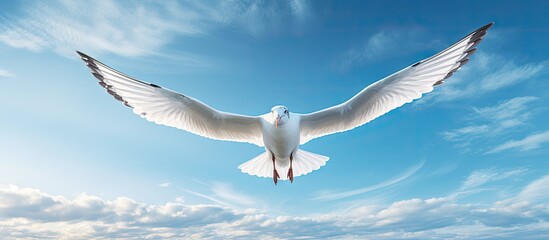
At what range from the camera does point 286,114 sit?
8320 mm

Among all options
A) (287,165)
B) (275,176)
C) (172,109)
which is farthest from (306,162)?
(172,109)

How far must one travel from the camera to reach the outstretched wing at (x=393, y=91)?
8383mm

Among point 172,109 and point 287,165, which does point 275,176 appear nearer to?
point 287,165

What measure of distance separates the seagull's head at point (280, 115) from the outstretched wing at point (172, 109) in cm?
78

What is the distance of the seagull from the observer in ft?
27.7

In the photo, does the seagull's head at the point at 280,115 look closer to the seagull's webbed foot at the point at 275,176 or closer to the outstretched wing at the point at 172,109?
the outstretched wing at the point at 172,109

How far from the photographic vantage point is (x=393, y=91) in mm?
8984

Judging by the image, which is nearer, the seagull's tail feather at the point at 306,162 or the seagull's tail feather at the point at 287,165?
the seagull's tail feather at the point at 287,165

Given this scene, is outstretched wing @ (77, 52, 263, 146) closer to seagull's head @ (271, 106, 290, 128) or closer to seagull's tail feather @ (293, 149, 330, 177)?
seagull's head @ (271, 106, 290, 128)

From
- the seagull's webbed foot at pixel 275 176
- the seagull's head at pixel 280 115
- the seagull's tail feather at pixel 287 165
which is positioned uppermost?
the seagull's head at pixel 280 115

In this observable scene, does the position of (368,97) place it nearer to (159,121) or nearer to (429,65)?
(429,65)

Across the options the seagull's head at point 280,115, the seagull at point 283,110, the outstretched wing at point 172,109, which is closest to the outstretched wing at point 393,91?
the seagull at point 283,110


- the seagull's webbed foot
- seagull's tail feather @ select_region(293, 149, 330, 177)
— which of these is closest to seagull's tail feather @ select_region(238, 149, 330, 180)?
seagull's tail feather @ select_region(293, 149, 330, 177)

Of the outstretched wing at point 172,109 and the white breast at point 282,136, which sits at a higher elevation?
the outstretched wing at point 172,109
